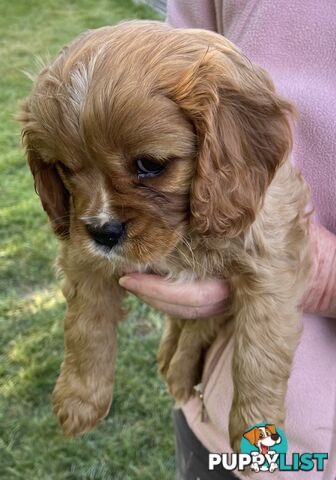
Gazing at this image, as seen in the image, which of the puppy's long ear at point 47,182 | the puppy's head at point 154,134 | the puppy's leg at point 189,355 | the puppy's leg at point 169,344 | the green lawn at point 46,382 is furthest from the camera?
the green lawn at point 46,382

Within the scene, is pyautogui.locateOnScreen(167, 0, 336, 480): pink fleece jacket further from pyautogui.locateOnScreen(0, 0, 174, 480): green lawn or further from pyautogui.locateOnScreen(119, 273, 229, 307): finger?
pyautogui.locateOnScreen(0, 0, 174, 480): green lawn

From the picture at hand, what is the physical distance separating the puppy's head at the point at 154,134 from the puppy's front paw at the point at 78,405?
721 mm

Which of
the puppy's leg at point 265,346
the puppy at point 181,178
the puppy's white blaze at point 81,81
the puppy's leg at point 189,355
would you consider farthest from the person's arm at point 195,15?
the puppy's leg at point 189,355

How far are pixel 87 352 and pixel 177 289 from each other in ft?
1.58

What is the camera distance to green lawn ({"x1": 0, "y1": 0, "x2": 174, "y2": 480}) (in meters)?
3.23

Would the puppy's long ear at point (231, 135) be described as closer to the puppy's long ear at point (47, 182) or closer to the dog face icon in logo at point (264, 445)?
the puppy's long ear at point (47, 182)

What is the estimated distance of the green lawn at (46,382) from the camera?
3229 millimetres

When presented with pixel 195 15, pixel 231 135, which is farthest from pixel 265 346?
pixel 195 15

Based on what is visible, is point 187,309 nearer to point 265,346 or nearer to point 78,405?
point 265,346

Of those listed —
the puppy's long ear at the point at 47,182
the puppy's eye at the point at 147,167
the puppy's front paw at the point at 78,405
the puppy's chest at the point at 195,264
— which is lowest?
the puppy's front paw at the point at 78,405

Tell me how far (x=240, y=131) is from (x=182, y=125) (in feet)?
0.60

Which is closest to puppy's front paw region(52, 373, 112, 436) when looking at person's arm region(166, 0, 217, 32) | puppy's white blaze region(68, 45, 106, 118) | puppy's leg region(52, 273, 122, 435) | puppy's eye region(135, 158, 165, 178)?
puppy's leg region(52, 273, 122, 435)

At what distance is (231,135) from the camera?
1646mm

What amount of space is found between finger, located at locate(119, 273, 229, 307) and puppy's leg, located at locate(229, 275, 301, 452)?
0.23ft
